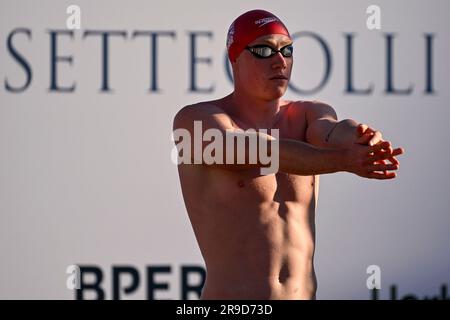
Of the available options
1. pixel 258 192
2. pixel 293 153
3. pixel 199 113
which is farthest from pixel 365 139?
pixel 199 113

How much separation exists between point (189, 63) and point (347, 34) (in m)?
0.79

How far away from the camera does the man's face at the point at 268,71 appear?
3740 millimetres

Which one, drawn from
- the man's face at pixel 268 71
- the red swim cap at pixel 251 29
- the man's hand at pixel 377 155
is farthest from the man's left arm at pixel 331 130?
the red swim cap at pixel 251 29

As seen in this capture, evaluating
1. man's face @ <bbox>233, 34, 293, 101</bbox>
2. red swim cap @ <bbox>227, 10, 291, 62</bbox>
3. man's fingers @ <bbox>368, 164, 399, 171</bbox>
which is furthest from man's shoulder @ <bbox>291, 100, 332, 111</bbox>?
man's fingers @ <bbox>368, 164, 399, 171</bbox>

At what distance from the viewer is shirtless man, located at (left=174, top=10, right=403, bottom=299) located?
3678mm

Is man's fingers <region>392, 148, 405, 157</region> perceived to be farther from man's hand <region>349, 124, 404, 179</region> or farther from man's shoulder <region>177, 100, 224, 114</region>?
man's shoulder <region>177, 100, 224, 114</region>

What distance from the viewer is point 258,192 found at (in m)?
3.71

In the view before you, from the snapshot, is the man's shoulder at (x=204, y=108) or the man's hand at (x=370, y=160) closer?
the man's hand at (x=370, y=160)

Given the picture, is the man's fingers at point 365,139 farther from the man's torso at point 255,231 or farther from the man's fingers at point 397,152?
the man's torso at point 255,231

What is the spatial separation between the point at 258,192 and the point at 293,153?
32 centimetres

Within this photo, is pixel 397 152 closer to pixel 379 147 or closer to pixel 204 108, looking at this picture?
pixel 379 147

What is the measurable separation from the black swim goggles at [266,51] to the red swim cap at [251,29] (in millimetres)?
34
